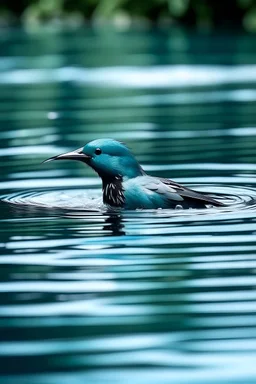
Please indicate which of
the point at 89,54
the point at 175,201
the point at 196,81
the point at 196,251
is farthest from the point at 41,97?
the point at 196,251

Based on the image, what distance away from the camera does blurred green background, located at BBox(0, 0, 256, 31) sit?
38.1m

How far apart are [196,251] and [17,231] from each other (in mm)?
1243

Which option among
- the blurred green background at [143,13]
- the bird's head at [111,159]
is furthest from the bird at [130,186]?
the blurred green background at [143,13]

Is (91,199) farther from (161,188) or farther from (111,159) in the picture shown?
(161,188)

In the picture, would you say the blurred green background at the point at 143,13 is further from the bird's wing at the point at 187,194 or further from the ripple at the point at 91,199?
the bird's wing at the point at 187,194

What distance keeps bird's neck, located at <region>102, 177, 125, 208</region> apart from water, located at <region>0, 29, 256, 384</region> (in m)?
0.10

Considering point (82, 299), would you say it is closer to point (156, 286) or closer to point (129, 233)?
point (156, 286)

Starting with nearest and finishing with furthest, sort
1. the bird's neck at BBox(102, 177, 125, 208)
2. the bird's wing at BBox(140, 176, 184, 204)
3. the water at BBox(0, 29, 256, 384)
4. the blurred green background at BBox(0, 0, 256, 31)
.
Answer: the water at BBox(0, 29, 256, 384) < the bird's wing at BBox(140, 176, 184, 204) < the bird's neck at BBox(102, 177, 125, 208) < the blurred green background at BBox(0, 0, 256, 31)

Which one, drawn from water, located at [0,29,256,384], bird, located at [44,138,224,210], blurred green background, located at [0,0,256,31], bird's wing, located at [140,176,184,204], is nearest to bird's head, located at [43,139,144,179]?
bird, located at [44,138,224,210]

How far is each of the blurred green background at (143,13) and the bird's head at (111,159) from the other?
26.7m

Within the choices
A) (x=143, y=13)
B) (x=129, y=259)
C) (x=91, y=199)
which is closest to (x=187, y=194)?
(x=91, y=199)

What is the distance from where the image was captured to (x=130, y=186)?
8375 mm

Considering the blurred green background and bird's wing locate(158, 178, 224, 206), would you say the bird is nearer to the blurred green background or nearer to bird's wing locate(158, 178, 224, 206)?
bird's wing locate(158, 178, 224, 206)

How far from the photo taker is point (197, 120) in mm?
14766
